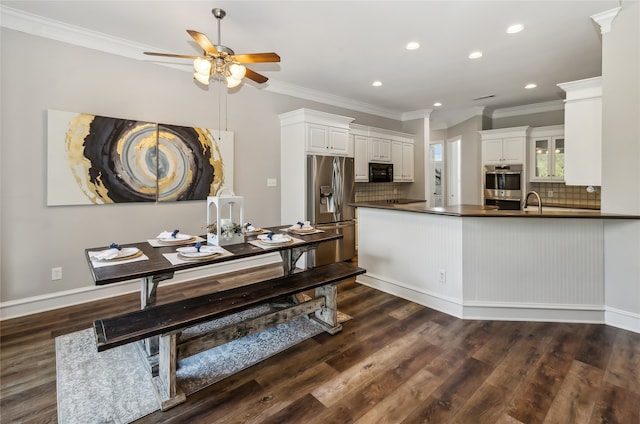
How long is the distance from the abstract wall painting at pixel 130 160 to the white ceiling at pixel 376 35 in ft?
2.81

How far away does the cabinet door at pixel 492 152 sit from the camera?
20.2 feet

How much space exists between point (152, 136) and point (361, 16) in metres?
2.57

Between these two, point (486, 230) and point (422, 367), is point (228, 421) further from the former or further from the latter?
point (486, 230)

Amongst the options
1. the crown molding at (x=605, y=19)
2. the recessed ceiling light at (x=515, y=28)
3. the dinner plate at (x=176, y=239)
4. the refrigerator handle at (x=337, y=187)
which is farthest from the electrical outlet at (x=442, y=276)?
the crown molding at (x=605, y=19)

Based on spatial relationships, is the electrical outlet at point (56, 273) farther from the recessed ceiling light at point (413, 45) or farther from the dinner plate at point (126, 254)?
the recessed ceiling light at point (413, 45)

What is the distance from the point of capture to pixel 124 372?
2.11 m

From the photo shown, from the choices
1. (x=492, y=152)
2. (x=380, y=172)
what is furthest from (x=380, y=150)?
(x=492, y=152)

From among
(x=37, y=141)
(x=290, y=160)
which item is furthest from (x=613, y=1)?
(x=37, y=141)

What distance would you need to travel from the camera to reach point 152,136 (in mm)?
3572

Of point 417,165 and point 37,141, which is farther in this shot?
point 417,165

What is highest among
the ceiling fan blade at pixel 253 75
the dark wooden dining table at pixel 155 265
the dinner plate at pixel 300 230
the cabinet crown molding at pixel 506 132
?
the cabinet crown molding at pixel 506 132

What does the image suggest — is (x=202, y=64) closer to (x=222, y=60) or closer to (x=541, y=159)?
(x=222, y=60)

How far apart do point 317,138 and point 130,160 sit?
7.89 ft

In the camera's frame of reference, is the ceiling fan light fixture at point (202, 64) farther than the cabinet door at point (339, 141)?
No
